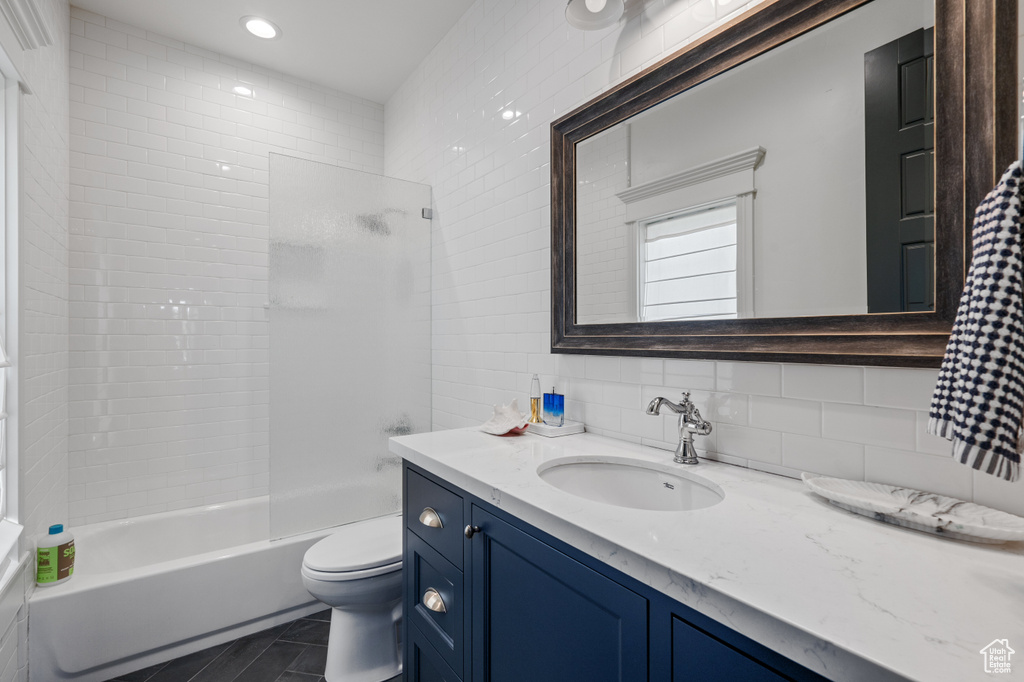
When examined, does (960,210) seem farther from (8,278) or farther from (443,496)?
(8,278)

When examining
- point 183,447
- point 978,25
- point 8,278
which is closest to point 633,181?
point 978,25

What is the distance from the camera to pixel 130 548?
2.33 m

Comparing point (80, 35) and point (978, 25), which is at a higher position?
point (80, 35)

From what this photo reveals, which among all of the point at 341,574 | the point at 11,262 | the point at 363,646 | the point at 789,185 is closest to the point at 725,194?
the point at 789,185

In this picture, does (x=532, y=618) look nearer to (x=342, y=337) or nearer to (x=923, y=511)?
(x=923, y=511)

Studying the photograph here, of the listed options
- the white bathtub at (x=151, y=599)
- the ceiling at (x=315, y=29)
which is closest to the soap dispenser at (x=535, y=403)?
the white bathtub at (x=151, y=599)

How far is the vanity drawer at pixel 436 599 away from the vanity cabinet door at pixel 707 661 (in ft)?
2.18

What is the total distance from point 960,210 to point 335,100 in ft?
10.4

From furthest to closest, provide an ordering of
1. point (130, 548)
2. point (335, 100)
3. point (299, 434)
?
point (335, 100), point (130, 548), point (299, 434)

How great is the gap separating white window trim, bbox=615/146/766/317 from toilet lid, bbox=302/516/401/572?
4.95ft

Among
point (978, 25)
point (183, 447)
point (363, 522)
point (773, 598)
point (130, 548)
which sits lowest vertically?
point (130, 548)

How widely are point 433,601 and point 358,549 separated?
2.21 ft

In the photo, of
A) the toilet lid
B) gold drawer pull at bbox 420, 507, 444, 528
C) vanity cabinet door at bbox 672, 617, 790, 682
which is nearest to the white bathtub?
the toilet lid

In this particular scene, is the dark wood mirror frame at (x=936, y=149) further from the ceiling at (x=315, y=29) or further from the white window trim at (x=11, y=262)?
the white window trim at (x=11, y=262)
